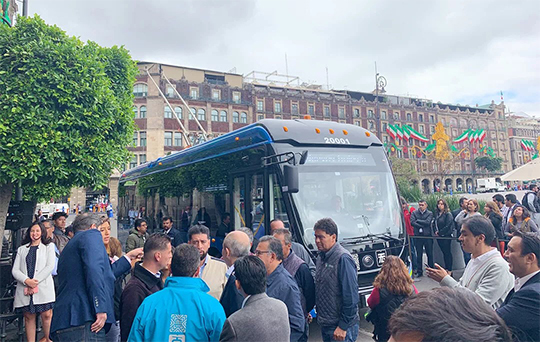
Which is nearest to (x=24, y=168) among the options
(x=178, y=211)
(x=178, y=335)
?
(x=178, y=211)

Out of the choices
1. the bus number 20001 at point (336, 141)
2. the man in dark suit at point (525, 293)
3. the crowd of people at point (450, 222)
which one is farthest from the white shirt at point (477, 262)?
the crowd of people at point (450, 222)

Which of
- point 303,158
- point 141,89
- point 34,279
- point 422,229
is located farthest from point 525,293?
point 141,89

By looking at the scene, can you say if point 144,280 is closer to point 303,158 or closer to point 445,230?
point 303,158

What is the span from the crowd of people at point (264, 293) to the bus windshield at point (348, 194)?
0.89 metres

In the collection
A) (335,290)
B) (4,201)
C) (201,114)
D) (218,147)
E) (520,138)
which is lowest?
(335,290)

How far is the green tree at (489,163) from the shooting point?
224ft

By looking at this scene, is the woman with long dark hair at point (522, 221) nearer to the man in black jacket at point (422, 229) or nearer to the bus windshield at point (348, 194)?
the man in black jacket at point (422, 229)

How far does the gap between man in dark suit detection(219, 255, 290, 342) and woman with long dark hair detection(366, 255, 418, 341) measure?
1.15 m

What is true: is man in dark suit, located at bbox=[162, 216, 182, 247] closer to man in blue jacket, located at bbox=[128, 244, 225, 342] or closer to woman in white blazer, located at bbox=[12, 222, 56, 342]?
woman in white blazer, located at bbox=[12, 222, 56, 342]

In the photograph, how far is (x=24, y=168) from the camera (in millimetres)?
6625

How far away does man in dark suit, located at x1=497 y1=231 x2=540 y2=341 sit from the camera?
2.20 meters

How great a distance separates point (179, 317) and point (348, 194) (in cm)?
421

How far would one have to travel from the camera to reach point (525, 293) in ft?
7.50

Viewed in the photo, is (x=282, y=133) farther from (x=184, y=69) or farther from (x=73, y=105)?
(x=184, y=69)
